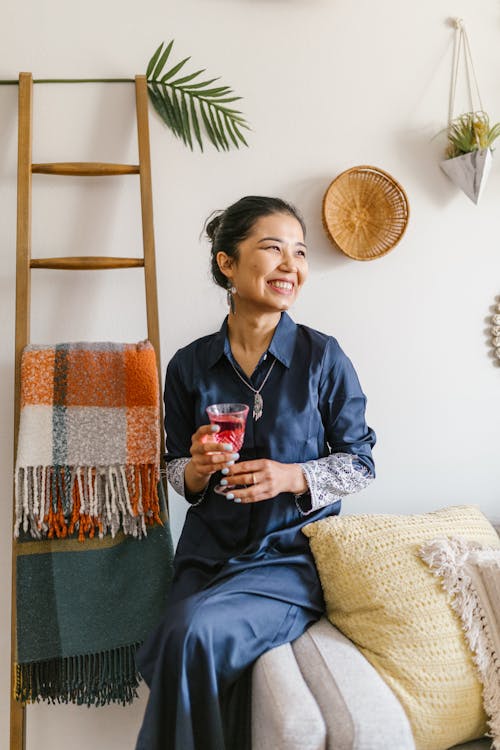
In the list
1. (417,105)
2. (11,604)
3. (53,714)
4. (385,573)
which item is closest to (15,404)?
(11,604)

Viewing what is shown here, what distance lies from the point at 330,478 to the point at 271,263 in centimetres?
48

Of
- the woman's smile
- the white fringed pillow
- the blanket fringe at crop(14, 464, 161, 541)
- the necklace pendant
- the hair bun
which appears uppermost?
the hair bun

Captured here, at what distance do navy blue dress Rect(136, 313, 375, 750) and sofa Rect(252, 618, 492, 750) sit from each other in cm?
7

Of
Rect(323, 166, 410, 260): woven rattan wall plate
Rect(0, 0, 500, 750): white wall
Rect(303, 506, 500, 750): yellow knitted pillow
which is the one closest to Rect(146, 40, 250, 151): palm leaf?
Rect(0, 0, 500, 750): white wall

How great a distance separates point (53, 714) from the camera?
1768mm

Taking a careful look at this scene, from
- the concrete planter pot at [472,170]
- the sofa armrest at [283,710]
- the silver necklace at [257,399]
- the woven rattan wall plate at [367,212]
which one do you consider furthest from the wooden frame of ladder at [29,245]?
the concrete planter pot at [472,170]

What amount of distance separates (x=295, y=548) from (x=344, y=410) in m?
0.32

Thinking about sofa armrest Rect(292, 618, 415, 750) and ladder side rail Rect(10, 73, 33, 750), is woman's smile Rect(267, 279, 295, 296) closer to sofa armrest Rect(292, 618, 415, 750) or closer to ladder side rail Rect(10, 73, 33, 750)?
ladder side rail Rect(10, 73, 33, 750)

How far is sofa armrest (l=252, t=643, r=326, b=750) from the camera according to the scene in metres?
1.08

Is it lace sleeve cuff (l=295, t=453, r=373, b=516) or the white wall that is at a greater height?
the white wall

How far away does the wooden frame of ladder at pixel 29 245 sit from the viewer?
1.63 m

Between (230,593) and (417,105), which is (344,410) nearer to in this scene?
(230,593)

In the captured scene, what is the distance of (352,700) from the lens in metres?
1.13

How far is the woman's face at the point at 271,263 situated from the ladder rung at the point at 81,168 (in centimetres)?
40
